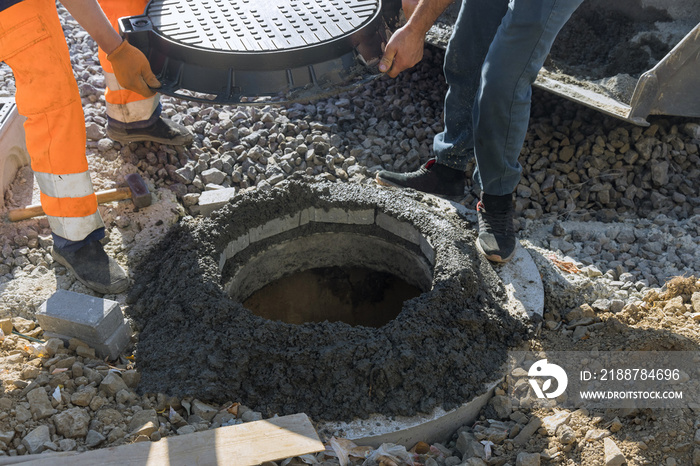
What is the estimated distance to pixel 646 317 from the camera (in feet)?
9.42

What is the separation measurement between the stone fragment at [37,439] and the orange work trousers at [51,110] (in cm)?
121

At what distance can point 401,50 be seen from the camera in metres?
2.66

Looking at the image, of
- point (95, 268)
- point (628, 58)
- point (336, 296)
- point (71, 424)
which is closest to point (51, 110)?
point (95, 268)

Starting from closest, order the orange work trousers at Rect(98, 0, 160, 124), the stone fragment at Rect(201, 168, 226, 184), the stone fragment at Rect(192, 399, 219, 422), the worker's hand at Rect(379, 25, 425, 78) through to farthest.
A: the stone fragment at Rect(192, 399, 219, 422) → the worker's hand at Rect(379, 25, 425, 78) → the orange work trousers at Rect(98, 0, 160, 124) → the stone fragment at Rect(201, 168, 226, 184)

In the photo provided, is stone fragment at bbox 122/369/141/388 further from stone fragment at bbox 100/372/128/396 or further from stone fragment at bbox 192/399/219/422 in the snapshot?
stone fragment at bbox 192/399/219/422

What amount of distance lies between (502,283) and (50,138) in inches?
91.9

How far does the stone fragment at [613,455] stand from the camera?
220 centimetres

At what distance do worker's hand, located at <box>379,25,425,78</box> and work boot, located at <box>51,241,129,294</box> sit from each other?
1696 millimetres

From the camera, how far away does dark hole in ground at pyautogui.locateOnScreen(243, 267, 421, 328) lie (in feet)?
11.7

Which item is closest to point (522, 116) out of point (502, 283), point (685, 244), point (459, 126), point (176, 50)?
point (459, 126)

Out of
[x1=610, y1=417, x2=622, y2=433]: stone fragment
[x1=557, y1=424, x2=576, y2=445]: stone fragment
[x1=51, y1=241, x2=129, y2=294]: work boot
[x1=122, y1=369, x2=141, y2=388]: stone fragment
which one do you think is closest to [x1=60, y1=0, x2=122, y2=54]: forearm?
[x1=51, y1=241, x2=129, y2=294]: work boot

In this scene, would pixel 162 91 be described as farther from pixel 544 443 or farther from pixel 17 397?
pixel 544 443

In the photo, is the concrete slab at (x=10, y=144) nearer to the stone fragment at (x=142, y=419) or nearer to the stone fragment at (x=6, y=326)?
the stone fragment at (x=6, y=326)

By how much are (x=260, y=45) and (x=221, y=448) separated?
1.58 m
